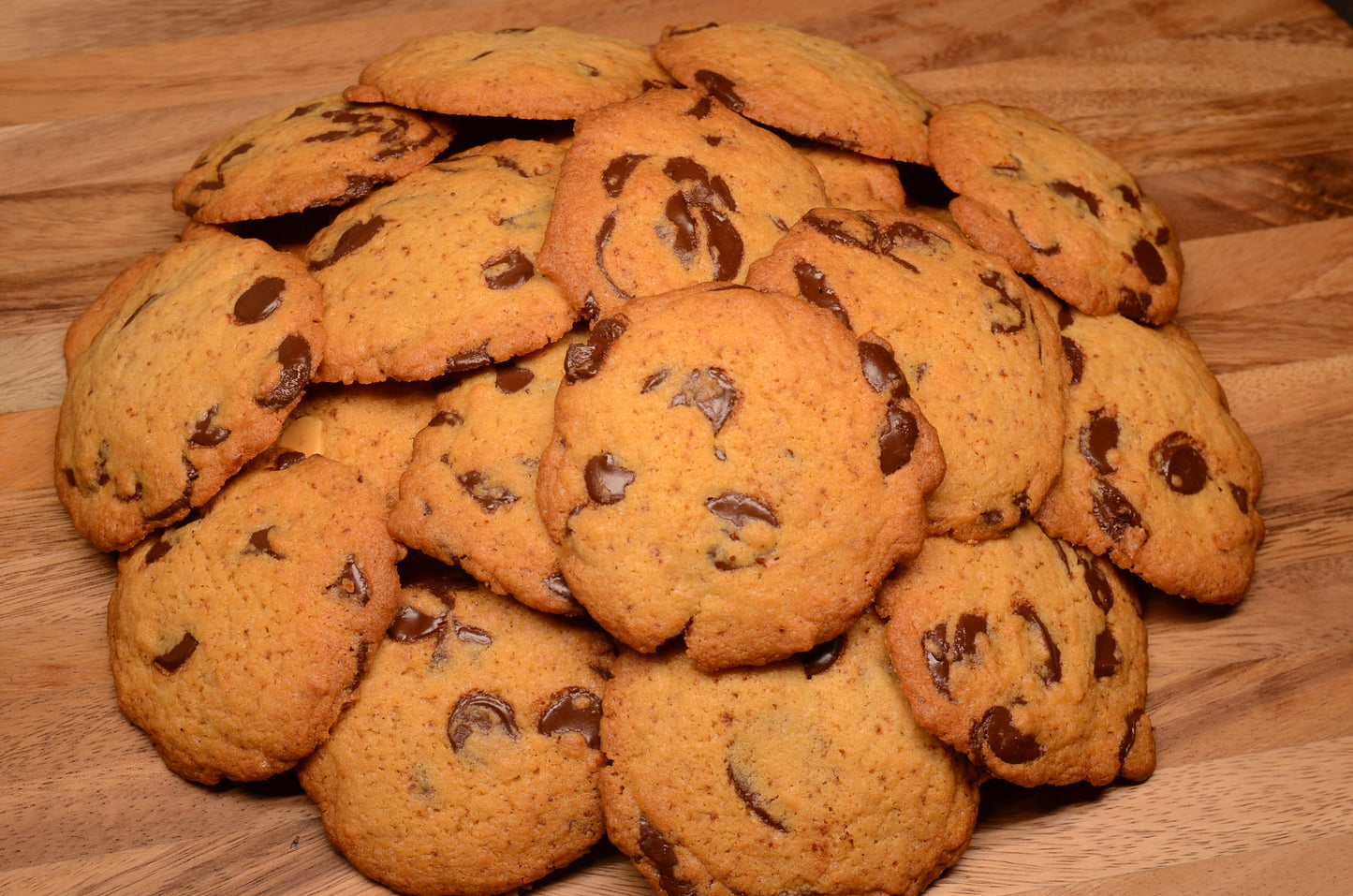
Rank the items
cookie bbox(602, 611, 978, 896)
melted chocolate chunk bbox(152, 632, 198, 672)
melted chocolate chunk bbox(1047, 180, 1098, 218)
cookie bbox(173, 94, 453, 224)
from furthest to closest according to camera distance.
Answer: melted chocolate chunk bbox(1047, 180, 1098, 218)
cookie bbox(173, 94, 453, 224)
melted chocolate chunk bbox(152, 632, 198, 672)
cookie bbox(602, 611, 978, 896)

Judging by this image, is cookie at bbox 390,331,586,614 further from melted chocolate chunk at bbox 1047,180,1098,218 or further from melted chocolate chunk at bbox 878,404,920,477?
melted chocolate chunk at bbox 1047,180,1098,218

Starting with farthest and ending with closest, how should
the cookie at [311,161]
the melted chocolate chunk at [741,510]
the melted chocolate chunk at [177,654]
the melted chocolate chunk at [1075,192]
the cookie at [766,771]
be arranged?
the melted chocolate chunk at [1075,192], the cookie at [311,161], the melted chocolate chunk at [177,654], the cookie at [766,771], the melted chocolate chunk at [741,510]

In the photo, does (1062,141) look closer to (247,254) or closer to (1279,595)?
(1279,595)

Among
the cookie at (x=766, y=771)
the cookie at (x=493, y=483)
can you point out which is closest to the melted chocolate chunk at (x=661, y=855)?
the cookie at (x=766, y=771)

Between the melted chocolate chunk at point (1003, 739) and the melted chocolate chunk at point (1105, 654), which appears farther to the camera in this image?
the melted chocolate chunk at point (1105, 654)

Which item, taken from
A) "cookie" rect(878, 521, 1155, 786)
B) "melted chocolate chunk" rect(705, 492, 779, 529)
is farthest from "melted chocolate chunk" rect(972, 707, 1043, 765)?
"melted chocolate chunk" rect(705, 492, 779, 529)

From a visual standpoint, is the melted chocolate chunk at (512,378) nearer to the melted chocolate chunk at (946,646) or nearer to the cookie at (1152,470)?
the melted chocolate chunk at (946,646)
